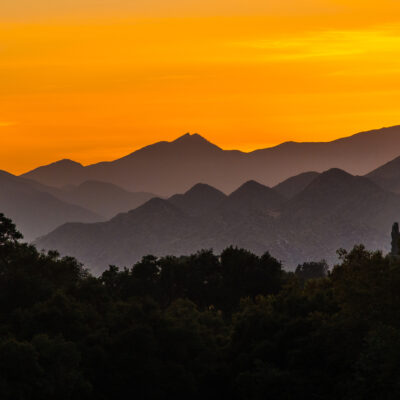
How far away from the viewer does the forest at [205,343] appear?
63812 millimetres

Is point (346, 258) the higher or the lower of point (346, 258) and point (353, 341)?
the higher

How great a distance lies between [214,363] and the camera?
3147 inches

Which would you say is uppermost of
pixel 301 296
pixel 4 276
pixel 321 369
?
pixel 4 276

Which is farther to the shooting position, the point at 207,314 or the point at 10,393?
the point at 207,314

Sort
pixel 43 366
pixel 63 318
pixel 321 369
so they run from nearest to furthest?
pixel 43 366 → pixel 321 369 → pixel 63 318

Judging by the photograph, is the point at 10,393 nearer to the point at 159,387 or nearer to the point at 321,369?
the point at 159,387

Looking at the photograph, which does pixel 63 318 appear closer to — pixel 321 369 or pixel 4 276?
pixel 4 276

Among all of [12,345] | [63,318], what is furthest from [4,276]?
[12,345]

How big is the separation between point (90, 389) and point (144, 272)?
49.8 metres

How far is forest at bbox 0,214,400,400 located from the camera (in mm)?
63812

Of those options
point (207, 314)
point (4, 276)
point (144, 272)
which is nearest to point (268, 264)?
point (144, 272)

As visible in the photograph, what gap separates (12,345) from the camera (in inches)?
2495

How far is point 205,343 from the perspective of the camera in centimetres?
8212

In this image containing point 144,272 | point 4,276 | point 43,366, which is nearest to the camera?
point 43,366
